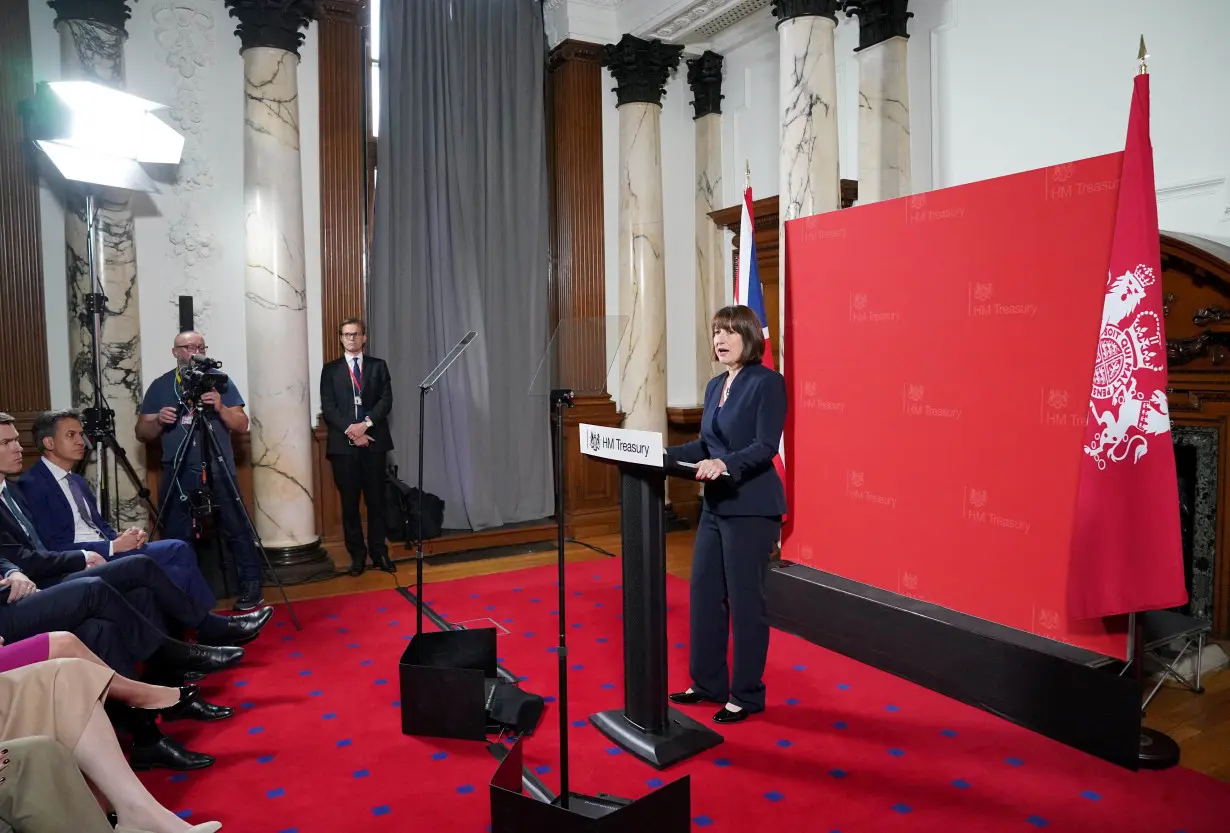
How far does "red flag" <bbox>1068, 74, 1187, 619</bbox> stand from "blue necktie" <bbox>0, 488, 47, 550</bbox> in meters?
3.52

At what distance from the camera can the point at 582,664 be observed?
3.66 m

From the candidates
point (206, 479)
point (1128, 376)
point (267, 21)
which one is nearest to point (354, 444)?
point (206, 479)

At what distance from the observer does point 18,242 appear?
15.7 ft

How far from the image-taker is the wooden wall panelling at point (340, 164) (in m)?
5.63

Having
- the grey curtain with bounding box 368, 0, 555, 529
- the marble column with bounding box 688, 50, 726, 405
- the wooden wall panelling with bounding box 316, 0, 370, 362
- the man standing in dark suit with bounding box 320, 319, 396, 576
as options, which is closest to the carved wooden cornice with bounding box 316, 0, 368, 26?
A: the wooden wall panelling with bounding box 316, 0, 370, 362

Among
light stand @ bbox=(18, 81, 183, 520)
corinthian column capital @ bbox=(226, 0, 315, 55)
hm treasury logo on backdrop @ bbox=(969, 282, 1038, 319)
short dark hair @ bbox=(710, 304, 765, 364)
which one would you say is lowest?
short dark hair @ bbox=(710, 304, 765, 364)

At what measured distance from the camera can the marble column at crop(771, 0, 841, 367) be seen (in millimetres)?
4918

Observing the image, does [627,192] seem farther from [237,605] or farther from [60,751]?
[60,751]

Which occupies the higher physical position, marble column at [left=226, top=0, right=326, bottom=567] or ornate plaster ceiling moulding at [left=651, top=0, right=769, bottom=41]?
ornate plaster ceiling moulding at [left=651, top=0, right=769, bottom=41]

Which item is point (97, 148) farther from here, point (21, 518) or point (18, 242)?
point (21, 518)

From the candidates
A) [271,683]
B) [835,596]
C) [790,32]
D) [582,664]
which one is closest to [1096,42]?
[790,32]

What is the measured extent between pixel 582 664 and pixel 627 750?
876 millimetres

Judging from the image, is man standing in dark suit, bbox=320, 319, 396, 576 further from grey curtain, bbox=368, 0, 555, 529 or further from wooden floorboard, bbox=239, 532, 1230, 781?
grey curtain, bbox=368, 0, 555, 529

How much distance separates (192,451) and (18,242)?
1547 mm
